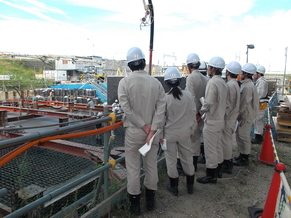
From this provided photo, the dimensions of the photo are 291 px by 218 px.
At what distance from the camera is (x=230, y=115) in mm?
3906

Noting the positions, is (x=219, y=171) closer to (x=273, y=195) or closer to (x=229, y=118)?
(x=229, y=118)

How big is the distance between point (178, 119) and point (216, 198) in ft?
4.25

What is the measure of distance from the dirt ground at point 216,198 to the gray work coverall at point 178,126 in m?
0.40

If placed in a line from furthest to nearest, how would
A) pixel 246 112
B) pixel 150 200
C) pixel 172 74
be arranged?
pixel 246 112 → pixel 172 74 → pixel 150 200

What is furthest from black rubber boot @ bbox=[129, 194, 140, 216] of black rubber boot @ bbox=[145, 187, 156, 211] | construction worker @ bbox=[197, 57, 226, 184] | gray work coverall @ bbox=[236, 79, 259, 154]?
gray work coverall @ bbox=[236, 79, 259, 154]

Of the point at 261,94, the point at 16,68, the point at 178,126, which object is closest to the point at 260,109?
the point at 261,94

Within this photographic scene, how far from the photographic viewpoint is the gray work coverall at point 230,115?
386cm

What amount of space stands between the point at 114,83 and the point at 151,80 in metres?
5.21

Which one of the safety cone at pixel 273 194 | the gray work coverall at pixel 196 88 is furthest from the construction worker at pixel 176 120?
the safety cone at pixel 273 194

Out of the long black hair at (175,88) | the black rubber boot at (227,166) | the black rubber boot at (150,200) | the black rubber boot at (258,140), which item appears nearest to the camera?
the black rubber boot at (150,200)

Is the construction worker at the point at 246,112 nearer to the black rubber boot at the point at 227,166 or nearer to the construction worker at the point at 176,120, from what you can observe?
the black rubber boot at the point at 227,166

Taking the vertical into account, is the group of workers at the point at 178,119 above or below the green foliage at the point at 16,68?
below

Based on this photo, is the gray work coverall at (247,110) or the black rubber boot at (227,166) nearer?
the black rubber boot at (227,166)

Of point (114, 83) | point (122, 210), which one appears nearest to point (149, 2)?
point (114, 83)
